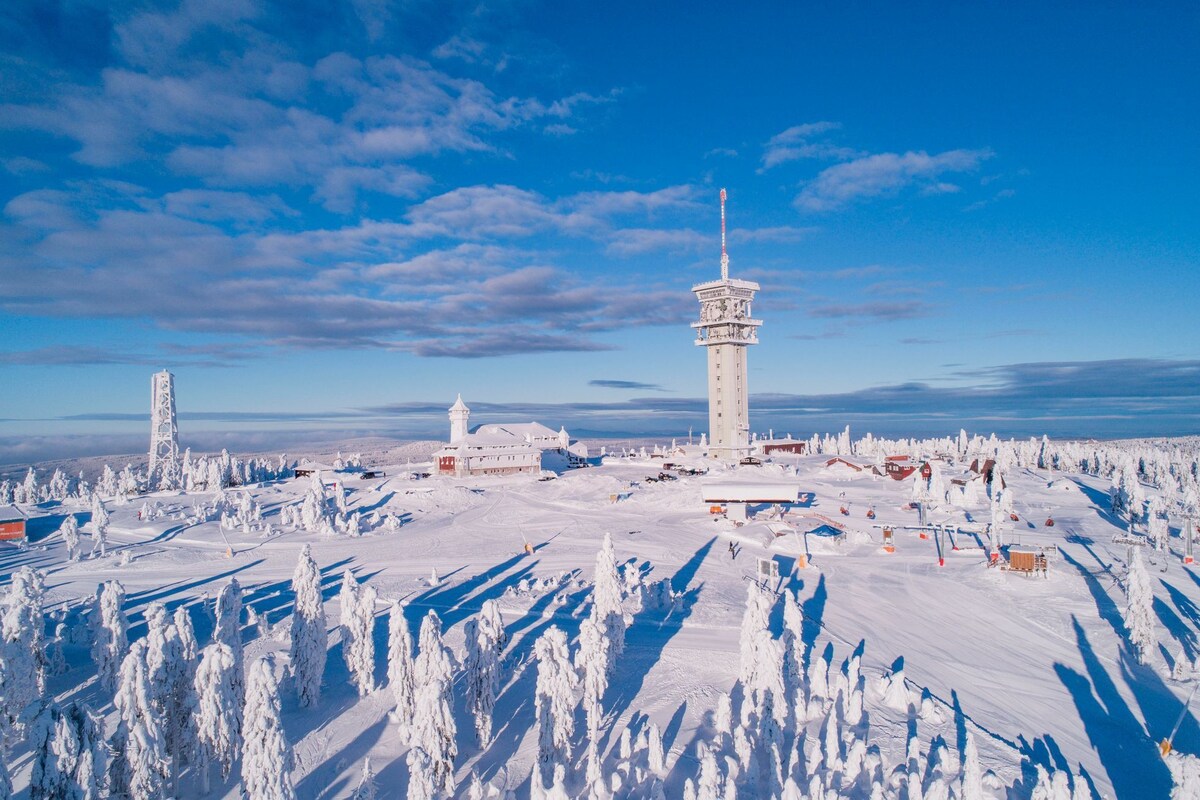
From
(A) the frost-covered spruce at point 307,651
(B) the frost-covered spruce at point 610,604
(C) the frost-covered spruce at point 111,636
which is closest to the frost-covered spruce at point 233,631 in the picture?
(A) the frost-covered spruce at point 307,651

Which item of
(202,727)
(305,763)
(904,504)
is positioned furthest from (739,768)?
(904,504)

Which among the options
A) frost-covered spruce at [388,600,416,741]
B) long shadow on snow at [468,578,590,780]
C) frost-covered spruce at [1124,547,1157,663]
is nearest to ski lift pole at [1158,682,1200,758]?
frost-covered spruce at [1124,547,1157,663]

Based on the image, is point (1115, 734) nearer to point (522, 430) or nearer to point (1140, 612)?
point (1140, 612)

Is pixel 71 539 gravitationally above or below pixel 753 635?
below

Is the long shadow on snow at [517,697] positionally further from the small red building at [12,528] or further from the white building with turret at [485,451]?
the white building with turret at [485,451]

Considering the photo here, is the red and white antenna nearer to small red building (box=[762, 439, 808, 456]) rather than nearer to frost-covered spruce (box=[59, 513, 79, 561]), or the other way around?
small red building (box=[762, 439, 808, 456])

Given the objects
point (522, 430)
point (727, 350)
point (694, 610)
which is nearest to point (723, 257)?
point (727, 350)
